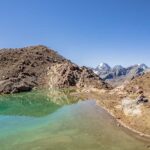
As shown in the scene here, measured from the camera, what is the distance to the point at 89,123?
42562mm

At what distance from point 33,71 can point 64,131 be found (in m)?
83.1

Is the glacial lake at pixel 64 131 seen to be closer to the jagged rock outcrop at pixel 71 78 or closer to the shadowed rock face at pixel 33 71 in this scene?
the shadowed rock face at pixel 33 71

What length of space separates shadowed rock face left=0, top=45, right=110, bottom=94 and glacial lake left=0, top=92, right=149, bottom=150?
4414 cm

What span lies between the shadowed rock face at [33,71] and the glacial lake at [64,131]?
4414 cm

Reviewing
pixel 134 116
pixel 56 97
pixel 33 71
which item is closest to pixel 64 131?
pixel 134 116

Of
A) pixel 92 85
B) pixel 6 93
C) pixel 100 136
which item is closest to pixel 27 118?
pixel 100 136

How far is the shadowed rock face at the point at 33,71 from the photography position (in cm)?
10269

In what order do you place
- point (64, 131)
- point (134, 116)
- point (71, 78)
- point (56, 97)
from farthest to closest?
point (71, 78) → point (56, 97) → point (134, 116) → point (64, 131)

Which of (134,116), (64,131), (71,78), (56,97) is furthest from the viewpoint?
(71,78)

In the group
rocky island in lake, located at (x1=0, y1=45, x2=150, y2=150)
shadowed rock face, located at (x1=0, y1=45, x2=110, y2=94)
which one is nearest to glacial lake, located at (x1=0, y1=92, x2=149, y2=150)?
rocky island in lake, located at (x1=0, y1=45, x2=150, y2=150)

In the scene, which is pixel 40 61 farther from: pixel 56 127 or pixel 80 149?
pixel 80 149

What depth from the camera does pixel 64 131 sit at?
124ft

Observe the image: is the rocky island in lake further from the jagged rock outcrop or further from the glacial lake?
the glacial lake

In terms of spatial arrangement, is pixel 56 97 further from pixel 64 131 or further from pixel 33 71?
pixel 33 71
